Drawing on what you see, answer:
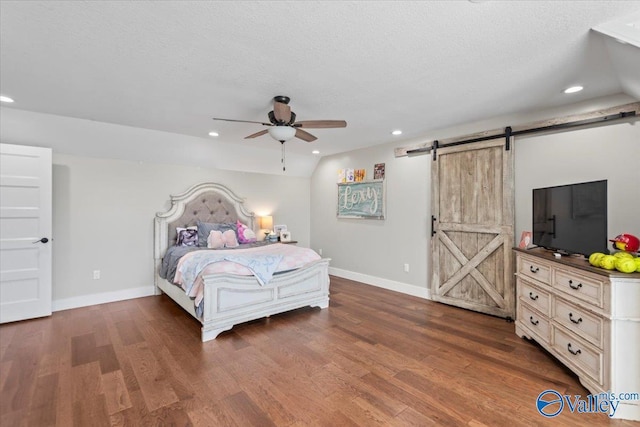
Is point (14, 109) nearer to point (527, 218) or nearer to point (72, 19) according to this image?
point (72, 19)

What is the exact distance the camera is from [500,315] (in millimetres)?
3734

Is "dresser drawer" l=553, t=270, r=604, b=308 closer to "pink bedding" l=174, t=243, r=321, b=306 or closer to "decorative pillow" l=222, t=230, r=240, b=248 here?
"pink bedding" l=174, t=243, r=321, b=306

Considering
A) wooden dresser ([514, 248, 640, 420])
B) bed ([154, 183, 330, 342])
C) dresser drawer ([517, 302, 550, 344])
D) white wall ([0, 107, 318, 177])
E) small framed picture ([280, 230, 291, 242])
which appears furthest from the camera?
small framed picture ([280, 230, 291, 242])

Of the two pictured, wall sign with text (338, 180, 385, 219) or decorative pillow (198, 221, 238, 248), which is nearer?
decorative pillow (198, 221, 238, 248)

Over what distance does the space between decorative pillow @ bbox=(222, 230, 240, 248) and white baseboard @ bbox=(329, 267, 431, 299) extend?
2199 millimetres

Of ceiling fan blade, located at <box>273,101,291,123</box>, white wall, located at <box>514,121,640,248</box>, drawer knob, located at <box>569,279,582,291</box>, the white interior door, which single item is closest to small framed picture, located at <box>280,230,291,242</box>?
ceiling fan blade, located at <box>273,101,291,123</box>

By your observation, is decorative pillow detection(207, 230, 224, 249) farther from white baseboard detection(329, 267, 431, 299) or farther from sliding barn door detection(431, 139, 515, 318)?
sliding barn door detection(431, 139, 515, 318)

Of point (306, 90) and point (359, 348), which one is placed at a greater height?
point (306, 90)

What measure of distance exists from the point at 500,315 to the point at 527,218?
1271 millimetres

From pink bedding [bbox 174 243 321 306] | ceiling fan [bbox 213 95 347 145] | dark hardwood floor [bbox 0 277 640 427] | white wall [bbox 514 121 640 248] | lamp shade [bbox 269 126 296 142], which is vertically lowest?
dark hardwood floor [bbox 0 277 640 427]

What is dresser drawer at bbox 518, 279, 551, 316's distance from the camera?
2.70m

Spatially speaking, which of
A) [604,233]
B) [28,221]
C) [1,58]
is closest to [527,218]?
[604,233]

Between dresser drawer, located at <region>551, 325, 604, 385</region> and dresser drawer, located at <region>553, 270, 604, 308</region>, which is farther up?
dresser drawer, located at <region>553, 270, 604, 308</region>

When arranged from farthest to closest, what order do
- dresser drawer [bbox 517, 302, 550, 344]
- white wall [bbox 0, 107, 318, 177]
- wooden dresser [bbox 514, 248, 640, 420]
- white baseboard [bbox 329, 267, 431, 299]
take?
white baseboard [bbox 329, 267, 431, 299] < white wall [bbox 0, 107, 318, 177] < dresser drawer [bbox 517, 302, 550, 344] < wooden dresser [bbox 514, 248, 640, 420]
